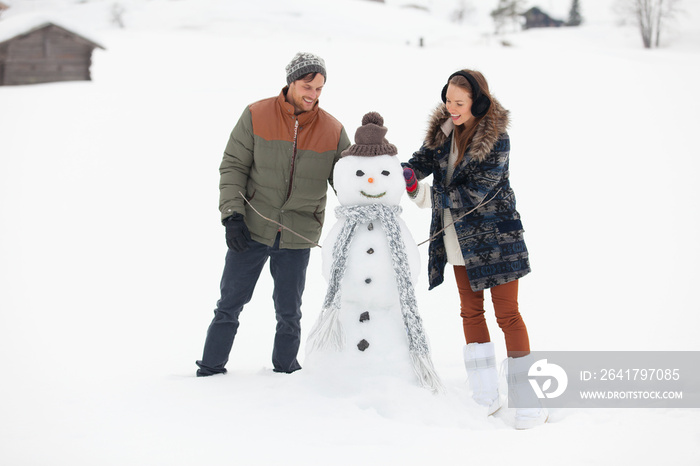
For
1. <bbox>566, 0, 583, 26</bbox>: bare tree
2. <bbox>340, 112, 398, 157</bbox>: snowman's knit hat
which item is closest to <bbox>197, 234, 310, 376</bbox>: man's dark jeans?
<bbox>340, 112, 398, 157</bbox>: snowman's knit hat

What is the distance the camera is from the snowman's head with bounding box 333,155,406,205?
8.00 feet

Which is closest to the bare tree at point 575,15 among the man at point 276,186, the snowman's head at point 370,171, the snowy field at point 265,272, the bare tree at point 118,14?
the snowy field at point 265,272

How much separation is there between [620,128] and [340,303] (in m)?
7.73

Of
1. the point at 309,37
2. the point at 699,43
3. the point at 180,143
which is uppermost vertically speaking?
the point at 309,37

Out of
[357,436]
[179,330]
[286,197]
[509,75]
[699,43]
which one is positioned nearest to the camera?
[357,436]

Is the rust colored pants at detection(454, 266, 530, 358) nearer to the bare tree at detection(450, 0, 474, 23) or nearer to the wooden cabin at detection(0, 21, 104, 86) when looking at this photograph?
the wooden cabin at detection(0, 21, 104, 86)

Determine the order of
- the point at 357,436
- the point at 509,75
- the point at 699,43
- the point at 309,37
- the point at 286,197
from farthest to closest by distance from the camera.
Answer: the point at 309,37, the point at 699,43, the point at 509,75, the point at 286,197, the point at 357,436

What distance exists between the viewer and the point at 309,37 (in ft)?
65.8

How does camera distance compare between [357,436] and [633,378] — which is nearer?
[357,436]

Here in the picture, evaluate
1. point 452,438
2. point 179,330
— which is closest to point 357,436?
point 452,438

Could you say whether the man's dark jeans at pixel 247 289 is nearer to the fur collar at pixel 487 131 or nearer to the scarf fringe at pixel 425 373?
the scarf fringe at pixel 425 373

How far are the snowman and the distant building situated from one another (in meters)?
24.8

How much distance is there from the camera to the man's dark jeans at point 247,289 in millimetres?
2787

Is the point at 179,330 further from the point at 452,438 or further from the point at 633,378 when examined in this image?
the point at 633,378
